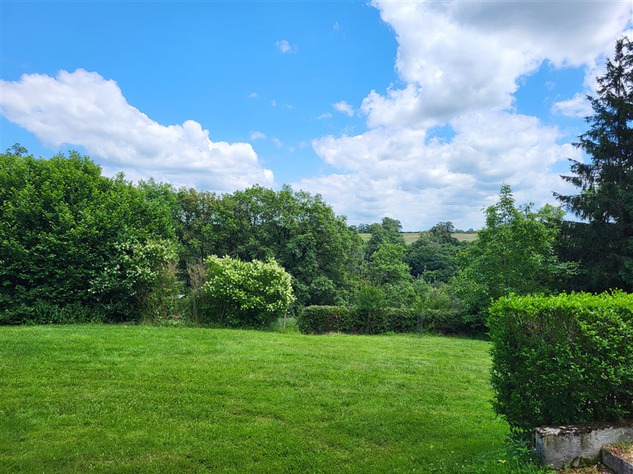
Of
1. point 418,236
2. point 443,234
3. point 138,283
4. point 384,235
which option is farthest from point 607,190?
point 418,236

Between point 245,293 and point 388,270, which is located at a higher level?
point 388,270

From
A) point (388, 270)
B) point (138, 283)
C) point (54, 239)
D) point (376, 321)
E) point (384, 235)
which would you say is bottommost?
point (376, 321)

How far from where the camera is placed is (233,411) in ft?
13.8

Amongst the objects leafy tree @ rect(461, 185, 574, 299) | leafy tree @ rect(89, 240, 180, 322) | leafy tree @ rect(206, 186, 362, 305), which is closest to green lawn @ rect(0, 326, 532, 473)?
leafy tree @ rect(89, 240, 180, 322)

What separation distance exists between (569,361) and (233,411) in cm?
353

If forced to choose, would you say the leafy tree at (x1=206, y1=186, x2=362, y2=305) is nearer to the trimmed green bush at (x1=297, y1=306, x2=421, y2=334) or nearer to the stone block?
the trimmed green bush at (x1=297, y1=306, x2=421, y2=334)

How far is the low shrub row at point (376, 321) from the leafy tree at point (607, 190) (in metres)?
5.67

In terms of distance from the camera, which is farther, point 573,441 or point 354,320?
point 354,320

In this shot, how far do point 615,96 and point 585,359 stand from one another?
16.7 m

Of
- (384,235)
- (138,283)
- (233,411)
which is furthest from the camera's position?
(384,235)

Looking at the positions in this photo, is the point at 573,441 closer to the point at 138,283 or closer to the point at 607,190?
the point at 138,283

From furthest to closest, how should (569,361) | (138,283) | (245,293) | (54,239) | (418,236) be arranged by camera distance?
(418,236) < (245,293) < (138,283) < (54,239) < (569,361)

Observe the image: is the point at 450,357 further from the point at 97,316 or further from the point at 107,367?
the point at 97,316

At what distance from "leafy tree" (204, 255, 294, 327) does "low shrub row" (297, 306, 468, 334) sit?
1.68 m
